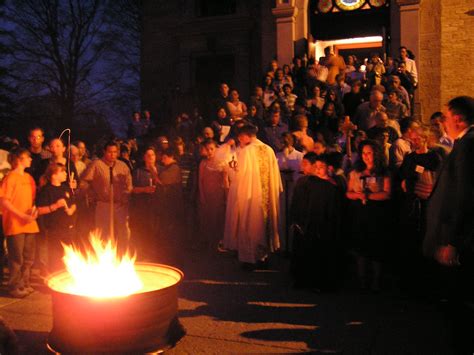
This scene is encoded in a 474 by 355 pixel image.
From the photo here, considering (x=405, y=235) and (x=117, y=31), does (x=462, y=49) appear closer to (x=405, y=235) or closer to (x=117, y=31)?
(x=405, y=235)

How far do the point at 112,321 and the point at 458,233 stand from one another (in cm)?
243

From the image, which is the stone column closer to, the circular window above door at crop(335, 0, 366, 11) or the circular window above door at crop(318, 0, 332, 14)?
the circular window above door at crop(318, 0, 332, 14)

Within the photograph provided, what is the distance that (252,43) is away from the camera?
1997cm

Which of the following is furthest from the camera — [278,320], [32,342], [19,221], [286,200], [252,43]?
[252,43]

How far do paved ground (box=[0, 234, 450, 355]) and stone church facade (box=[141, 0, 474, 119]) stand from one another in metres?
11.5

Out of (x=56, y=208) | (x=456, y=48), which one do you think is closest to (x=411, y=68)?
(x=456, y=48)

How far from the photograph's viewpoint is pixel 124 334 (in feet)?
11.5

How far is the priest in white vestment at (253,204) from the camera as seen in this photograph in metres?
6.91

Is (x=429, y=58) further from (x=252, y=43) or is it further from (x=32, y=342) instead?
(x=32, y=342)

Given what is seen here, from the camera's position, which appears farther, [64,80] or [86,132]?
[86,132]

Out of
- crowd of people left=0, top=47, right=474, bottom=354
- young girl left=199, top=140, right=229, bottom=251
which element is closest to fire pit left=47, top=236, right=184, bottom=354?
crowd of people left=0, top=47, right=474, bottom=354

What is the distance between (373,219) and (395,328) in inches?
56.1

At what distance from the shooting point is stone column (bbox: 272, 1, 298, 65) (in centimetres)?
1762

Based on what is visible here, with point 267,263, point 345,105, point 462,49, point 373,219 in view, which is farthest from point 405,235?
point 462,49
